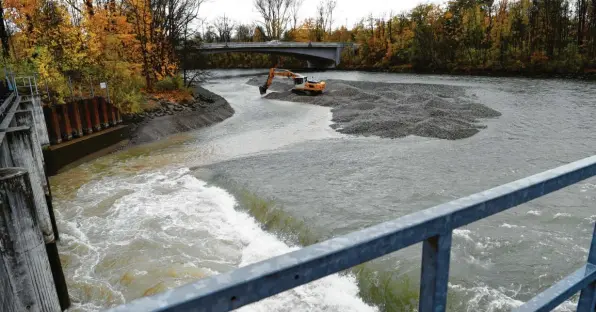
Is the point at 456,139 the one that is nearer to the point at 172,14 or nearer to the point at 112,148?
the point at 112,148

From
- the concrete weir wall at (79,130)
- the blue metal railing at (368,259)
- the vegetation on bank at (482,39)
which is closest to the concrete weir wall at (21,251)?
the blue metal railing at (368,259)

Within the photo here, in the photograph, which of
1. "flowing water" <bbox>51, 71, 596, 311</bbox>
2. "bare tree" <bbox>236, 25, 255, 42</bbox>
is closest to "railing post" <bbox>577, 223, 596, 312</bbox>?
"flowing water" <bbox>51, 71, 596, 311</bbox>

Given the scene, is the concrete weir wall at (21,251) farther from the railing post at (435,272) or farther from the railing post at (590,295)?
the railing post at (590,295)

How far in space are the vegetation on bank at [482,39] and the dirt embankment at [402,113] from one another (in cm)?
2025

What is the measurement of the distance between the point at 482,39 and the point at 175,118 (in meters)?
51.4

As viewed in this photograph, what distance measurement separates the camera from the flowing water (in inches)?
302

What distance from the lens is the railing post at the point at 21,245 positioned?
5.10 metres

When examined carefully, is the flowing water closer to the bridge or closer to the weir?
the weir

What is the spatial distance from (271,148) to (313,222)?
8732 millimetres

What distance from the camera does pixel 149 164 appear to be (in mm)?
16344

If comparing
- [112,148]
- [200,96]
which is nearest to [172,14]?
[200,96]

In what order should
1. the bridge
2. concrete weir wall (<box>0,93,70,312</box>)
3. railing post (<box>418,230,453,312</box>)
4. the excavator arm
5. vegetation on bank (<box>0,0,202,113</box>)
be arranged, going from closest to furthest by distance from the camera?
railing post (<box>418,230,453,312</box>)
concrete weir wall (<box>0,93,70,312</box>)
vegetation on bank (<box>0,0,202,113</box>)
the excavator arm
the bridge

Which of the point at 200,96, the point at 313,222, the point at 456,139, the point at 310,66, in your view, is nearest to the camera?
the point at 313,222

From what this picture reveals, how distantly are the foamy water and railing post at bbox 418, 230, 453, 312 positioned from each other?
19.6 ft
